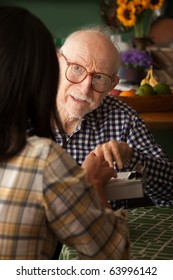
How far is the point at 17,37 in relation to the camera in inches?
35.9

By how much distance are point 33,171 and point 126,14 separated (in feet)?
12.8

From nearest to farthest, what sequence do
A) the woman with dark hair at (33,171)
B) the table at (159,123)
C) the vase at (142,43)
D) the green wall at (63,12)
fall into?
the woman with dark hair at (33,171)
the table at (159,123)
the vase at (142,43)
the green wall at (63,12)

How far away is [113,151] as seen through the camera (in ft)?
4.73

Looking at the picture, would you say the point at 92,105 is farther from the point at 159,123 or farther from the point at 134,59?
the point at 134,59

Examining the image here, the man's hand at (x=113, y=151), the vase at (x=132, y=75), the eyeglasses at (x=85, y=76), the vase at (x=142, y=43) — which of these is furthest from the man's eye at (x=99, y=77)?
the vase at (x=142, y=43)

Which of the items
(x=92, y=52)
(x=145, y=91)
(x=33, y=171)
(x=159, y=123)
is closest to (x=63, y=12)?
(x=145, y=91)

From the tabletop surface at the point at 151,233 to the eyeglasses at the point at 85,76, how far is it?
460 millimetres

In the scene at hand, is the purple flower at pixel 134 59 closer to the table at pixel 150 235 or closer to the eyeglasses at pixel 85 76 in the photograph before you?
the eyeglasses at pixel 85 76

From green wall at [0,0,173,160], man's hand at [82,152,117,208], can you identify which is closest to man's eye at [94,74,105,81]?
man's hand at [82,152,117,208]

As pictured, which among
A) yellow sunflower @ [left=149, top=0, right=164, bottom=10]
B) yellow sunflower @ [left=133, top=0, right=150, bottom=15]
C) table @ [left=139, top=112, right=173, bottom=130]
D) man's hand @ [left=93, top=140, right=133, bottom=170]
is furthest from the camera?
yellow sunflower @ [left=149, top=0, right=164, bottom=10]

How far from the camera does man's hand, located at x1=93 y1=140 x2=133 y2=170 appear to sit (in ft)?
4.62

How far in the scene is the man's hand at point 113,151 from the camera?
4.62 ft

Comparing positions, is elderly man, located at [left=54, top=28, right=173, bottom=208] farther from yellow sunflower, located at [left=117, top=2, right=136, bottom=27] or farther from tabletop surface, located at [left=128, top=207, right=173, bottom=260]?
yellow sunflower, located at [left=117, top=2, right=136, bottom=27]

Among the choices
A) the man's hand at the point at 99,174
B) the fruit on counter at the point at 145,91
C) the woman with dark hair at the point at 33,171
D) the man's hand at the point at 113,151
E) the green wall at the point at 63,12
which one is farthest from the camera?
the green wall at the point at 63,12
